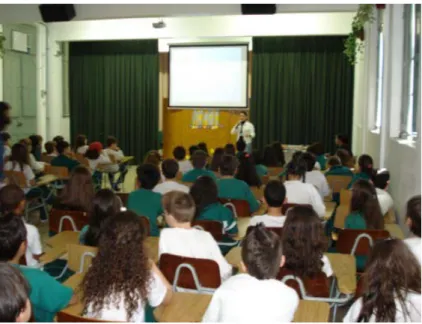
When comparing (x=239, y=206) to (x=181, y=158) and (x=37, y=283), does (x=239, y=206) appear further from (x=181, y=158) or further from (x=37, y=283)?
(x=181, y=158)

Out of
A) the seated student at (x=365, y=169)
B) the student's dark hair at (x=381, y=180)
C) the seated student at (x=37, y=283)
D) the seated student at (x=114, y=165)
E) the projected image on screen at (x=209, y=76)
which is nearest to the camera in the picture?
the seated student at (x=37, y=283)

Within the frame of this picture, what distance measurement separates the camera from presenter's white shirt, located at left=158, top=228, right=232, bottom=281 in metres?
3.20

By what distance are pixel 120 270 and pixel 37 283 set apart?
1.17 ft

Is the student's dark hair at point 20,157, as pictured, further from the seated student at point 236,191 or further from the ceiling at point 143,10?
the ceiling at point 143,10

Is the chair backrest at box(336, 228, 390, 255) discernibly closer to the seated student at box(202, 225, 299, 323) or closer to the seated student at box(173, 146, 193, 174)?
the seated student at box(202, 225, 299, 323)

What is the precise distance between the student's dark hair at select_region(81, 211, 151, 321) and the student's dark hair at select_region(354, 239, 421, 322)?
0.96m

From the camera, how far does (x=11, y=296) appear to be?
1700 mm

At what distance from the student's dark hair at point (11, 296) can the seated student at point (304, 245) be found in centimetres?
155

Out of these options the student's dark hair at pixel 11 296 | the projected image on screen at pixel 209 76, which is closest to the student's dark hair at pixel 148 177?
the student's dark hair at pixel 11 296

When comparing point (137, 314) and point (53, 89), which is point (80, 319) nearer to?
point (137, 314)

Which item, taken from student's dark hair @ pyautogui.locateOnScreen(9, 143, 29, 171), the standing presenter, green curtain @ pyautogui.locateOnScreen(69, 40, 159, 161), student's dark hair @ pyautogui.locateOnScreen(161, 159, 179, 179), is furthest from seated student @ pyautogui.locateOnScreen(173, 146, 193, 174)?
green curtain @ pyautogui.locateOnScreen(69, 40, 159, 161)

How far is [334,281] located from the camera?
10.6ft

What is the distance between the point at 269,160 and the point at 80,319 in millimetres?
5807

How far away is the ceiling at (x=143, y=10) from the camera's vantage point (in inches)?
334
